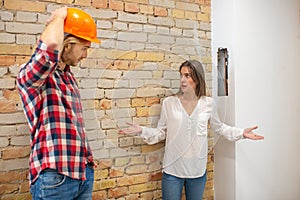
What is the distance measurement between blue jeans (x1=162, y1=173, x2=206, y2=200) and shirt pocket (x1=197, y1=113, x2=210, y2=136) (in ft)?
1.00

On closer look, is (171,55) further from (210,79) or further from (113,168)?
(113,168)

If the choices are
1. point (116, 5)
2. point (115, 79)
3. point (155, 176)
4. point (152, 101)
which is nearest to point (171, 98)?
point (152, 101)

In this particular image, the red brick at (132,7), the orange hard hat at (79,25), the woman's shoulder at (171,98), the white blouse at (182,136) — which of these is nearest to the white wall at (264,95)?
the white blouse at (182,136)

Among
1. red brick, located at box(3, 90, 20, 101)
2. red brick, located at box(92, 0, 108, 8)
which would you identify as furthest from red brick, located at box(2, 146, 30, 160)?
red brick, located at box(92, 0, 108, 8)

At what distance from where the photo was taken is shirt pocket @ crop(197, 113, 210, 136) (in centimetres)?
211

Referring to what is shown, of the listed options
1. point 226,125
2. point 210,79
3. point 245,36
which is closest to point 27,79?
point 210,79

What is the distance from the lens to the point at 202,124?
2123mm

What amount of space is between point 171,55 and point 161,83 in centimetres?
20

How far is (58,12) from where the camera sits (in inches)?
52.9

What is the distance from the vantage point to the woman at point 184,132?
2.07 m

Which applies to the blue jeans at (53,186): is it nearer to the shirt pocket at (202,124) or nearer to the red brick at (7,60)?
the red brick at (7,60)

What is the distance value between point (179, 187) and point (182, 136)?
342 millimetres

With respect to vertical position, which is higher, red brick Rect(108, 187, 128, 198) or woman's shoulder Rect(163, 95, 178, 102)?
woman's shoulder Rect(163, 95, 178, 102)

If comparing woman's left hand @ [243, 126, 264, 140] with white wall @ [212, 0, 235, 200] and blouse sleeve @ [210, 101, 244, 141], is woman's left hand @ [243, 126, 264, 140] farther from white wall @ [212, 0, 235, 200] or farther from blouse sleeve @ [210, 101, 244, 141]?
white wall @ [212, 0, 235, 200]
